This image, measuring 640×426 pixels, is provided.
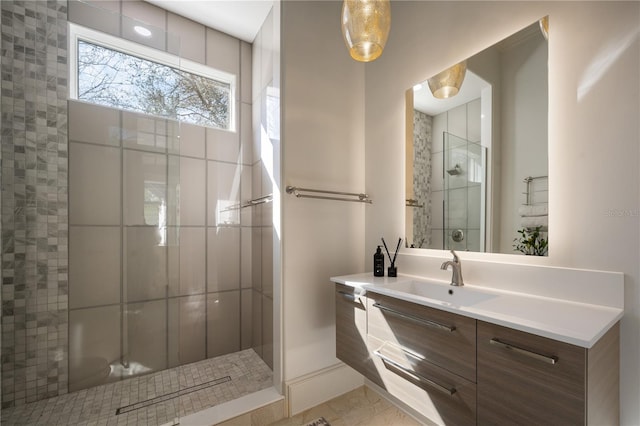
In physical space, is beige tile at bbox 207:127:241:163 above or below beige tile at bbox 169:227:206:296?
above

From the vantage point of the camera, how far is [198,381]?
6.49 ft

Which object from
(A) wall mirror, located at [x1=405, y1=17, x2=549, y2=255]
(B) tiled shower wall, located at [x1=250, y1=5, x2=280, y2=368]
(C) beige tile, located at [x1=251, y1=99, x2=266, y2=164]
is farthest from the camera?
(C) beige tile, located at [x1=251, y1=99, x2=266, y2=164]

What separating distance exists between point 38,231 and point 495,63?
265cm

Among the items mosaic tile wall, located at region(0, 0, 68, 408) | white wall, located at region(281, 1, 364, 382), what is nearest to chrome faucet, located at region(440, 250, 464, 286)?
white wall, located at region(281, 1, 364, 382)

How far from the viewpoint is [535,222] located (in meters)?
1.27

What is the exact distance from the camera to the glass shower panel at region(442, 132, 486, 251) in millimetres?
1513

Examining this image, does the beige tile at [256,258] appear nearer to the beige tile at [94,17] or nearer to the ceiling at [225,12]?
the beige tile at [94,17]

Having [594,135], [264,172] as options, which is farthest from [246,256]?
→ [594,135]

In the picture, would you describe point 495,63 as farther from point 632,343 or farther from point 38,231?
point 38,231

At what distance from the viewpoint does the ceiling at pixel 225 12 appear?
6.88 feet

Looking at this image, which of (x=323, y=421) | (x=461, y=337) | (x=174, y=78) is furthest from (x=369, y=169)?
(x=323, y=421)

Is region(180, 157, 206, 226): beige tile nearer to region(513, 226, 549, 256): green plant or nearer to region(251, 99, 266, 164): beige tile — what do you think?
region(251, 99, 266, 164): beige tile

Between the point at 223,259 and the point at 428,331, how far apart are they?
5.96ft

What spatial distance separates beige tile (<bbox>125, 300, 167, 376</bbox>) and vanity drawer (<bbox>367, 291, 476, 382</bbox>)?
1294mm
